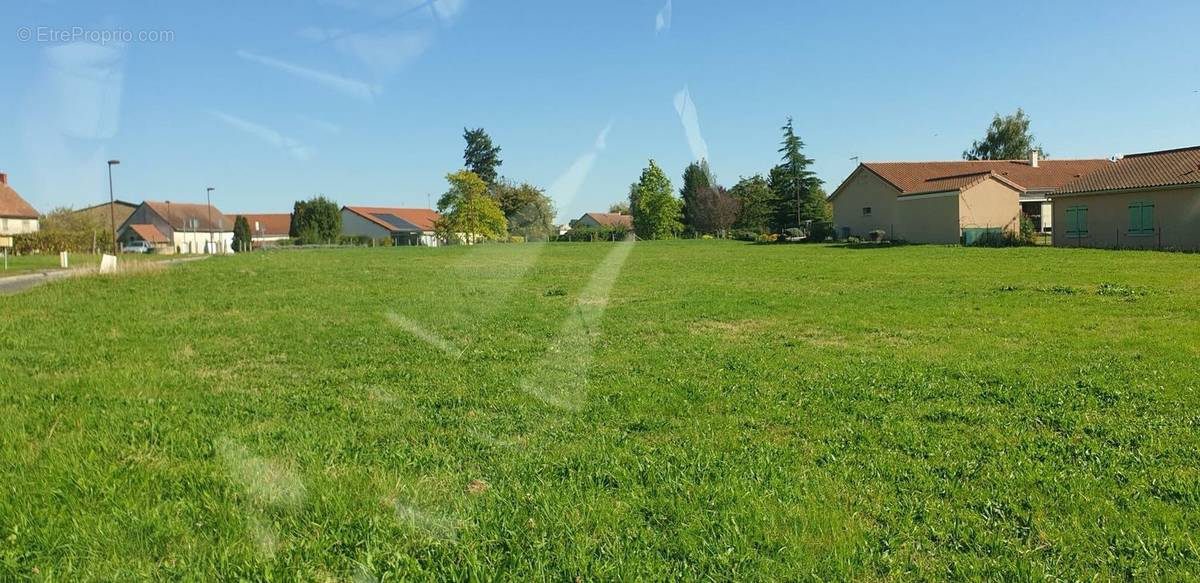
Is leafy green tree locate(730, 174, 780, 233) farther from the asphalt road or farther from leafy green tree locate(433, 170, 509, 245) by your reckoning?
the asphalt road

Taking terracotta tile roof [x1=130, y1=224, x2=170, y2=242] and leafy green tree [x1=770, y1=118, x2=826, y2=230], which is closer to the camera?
leafy green tree [x1=770, y1=118, x2=826, y2=230]

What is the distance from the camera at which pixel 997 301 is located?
12.3 meters

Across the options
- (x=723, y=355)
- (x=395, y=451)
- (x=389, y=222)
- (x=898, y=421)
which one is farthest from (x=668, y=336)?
(x=389, y=222)

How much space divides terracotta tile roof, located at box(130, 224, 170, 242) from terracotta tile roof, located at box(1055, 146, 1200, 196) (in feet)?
292

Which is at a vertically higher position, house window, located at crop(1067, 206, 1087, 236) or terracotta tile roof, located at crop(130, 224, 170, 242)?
terracotta tile roof, located at crop(130, 224, 170, 242)

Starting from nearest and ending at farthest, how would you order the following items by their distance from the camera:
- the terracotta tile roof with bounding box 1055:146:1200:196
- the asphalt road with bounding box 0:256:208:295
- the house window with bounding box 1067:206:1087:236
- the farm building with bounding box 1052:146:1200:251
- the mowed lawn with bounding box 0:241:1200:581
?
the mowed lawn with bounding box 0:241:1200:581, the asphalt road with bounding box 0:256:208:295, the farm building with bounding box 1052:146:1200:251, the terracotta tile roof with bounding box 1055:146:1200:196, the house window with bounding box 1067:206:1087:236

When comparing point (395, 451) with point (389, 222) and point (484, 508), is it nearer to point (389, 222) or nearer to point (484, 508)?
point (484, 508)

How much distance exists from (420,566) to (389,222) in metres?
94.2

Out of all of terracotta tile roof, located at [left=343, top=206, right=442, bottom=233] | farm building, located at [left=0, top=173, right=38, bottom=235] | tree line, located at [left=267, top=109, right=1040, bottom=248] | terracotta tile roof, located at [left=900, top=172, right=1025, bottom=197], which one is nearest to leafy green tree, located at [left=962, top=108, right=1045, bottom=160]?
tree line, located at [left=267, top=109, right=1040, bottom=248]

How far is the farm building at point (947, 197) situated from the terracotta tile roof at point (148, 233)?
249 feet

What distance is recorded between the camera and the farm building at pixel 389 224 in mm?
87938

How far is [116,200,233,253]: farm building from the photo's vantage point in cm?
8338

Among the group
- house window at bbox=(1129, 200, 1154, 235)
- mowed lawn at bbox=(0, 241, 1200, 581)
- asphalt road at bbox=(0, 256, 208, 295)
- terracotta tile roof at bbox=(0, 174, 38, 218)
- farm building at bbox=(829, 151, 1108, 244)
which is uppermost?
terracotta tile roof at bbox=(0, 174, 38, 218)

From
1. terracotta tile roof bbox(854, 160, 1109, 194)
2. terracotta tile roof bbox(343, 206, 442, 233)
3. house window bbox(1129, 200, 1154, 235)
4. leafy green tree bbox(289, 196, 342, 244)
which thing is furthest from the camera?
terracotta tile roof bbox(343, 206, 442, 233)
